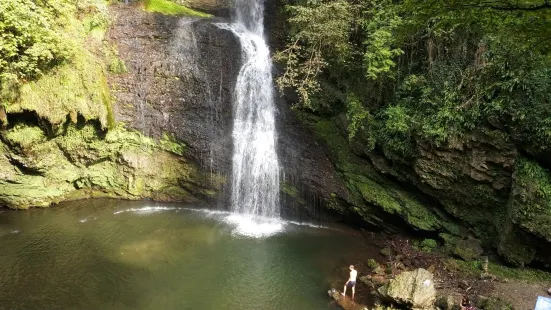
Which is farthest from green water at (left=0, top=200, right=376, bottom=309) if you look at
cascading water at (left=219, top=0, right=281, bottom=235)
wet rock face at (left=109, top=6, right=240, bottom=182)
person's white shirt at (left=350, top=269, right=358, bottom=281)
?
wet rock face at (left=109, top=6, right=240, bottom=182)

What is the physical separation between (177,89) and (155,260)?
7997 millimetres

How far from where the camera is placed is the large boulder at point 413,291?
398 inches

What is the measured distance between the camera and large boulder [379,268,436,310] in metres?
10.1

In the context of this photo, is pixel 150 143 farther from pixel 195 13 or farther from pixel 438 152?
pixel 438 152

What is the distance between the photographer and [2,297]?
10.1m

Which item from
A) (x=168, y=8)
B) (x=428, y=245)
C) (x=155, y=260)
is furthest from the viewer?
(x=168, y=8)

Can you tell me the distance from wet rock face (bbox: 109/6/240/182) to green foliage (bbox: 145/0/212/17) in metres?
2.01

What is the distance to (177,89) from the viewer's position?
1670 cm

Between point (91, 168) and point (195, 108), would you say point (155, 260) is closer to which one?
point (91, 168)

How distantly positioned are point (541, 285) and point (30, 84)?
61.8ft

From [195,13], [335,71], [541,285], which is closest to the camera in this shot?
[541,285]

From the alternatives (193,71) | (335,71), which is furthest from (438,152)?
(193,71)

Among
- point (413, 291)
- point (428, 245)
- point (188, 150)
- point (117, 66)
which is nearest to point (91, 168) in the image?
point (188, 150)

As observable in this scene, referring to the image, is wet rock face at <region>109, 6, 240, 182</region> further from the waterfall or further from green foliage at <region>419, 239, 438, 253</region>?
green foliage at <region>419, 239, 438, 253</region>
